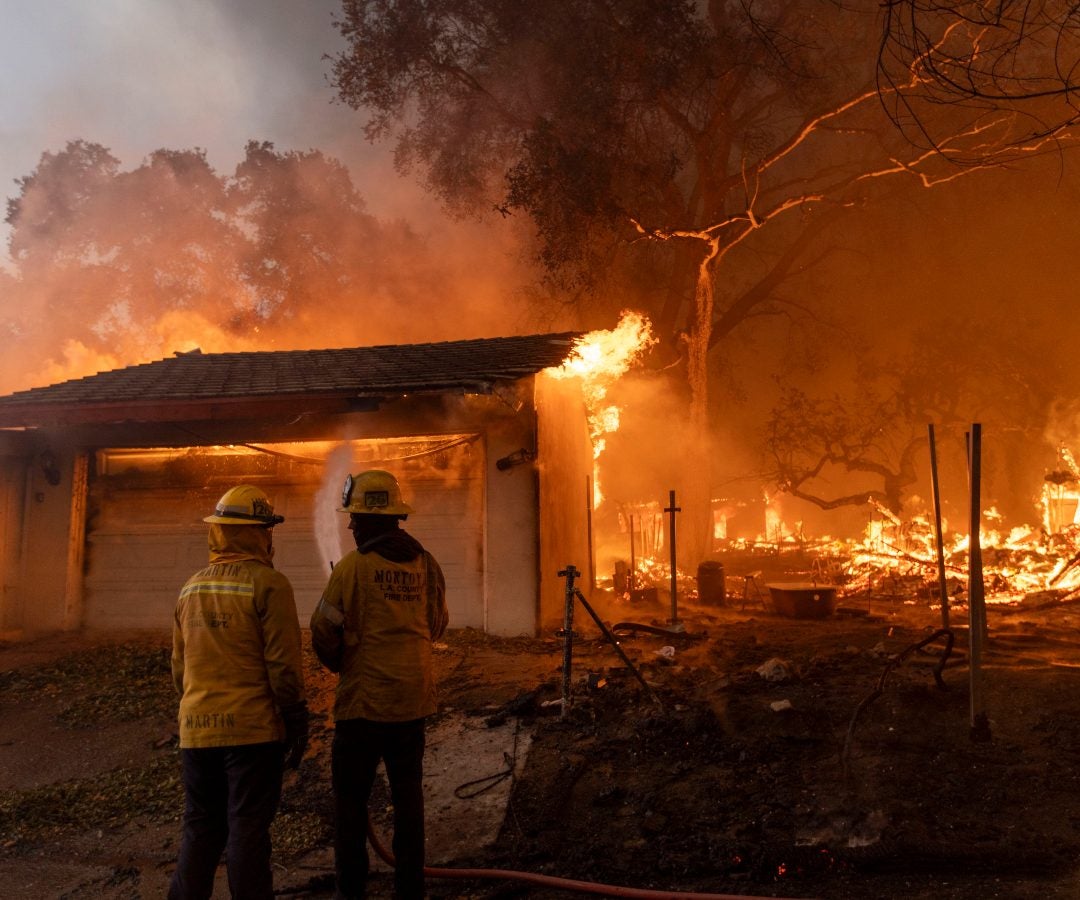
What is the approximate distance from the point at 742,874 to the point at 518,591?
6119 mm

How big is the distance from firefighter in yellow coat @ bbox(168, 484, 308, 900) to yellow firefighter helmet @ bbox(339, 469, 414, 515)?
1.58 feet

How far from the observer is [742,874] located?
4047 millimetres

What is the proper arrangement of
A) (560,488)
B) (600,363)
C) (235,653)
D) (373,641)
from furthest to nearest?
(600,363), (560,488), (373,641), (235,653)

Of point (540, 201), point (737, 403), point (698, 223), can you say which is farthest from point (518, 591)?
point (737, 403)

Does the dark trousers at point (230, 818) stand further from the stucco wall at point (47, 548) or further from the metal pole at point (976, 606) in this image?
the stucco wall at point (47, 548)

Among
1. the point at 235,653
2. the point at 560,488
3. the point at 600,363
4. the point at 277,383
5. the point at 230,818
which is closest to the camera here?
the point at 230,818

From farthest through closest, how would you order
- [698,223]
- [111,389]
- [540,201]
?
[698,223] → [540,201] → [111,389]

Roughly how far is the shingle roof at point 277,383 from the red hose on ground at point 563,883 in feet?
19.5

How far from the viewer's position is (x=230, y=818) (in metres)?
3.38

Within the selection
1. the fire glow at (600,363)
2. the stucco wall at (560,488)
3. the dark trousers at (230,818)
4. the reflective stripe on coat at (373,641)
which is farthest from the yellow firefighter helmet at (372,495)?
the fire glow at (600,363)

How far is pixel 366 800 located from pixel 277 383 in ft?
25.8

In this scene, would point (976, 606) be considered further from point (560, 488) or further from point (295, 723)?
point (560, 488)

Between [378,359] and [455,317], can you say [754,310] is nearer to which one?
[455,317]

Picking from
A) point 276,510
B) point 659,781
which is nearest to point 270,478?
point 276,510
